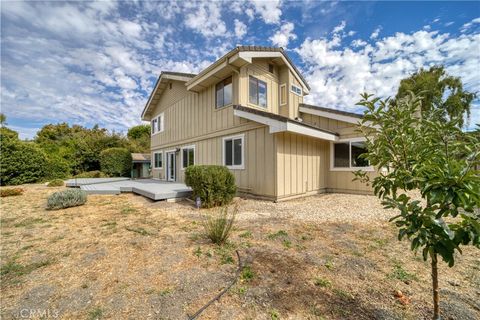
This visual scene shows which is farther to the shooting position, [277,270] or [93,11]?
[93,11]

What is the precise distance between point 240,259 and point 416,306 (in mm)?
2219

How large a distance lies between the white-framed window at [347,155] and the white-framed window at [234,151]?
14.8 feet

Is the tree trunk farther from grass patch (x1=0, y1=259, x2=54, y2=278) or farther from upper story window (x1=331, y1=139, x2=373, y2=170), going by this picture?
upper story window (x1=331, y1=139, x2=373, y2=170)

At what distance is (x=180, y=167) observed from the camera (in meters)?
13.8

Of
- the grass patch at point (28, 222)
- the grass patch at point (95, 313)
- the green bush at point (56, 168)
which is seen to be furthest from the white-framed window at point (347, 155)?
the green bush at point (56, 168)

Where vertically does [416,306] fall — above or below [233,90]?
below

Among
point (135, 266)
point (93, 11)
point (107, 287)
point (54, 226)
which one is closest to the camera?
point (107, 287)

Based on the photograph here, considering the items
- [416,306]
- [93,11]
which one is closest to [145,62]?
[93,11]

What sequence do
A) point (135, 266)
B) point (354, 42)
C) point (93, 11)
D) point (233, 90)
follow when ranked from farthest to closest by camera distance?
1. point (354, 42)
2. point (233, 90)
3. point (93, 11)
4. point (135, 266)

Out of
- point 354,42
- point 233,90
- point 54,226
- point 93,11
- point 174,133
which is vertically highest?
point 354,42

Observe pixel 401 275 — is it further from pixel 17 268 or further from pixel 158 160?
pixel 158 160

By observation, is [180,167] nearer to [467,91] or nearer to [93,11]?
[93,11]

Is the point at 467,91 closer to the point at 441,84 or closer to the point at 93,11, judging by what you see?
the point at 441,84

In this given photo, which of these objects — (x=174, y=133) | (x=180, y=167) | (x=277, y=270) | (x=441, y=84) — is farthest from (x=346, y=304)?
(x=441, y=84)
